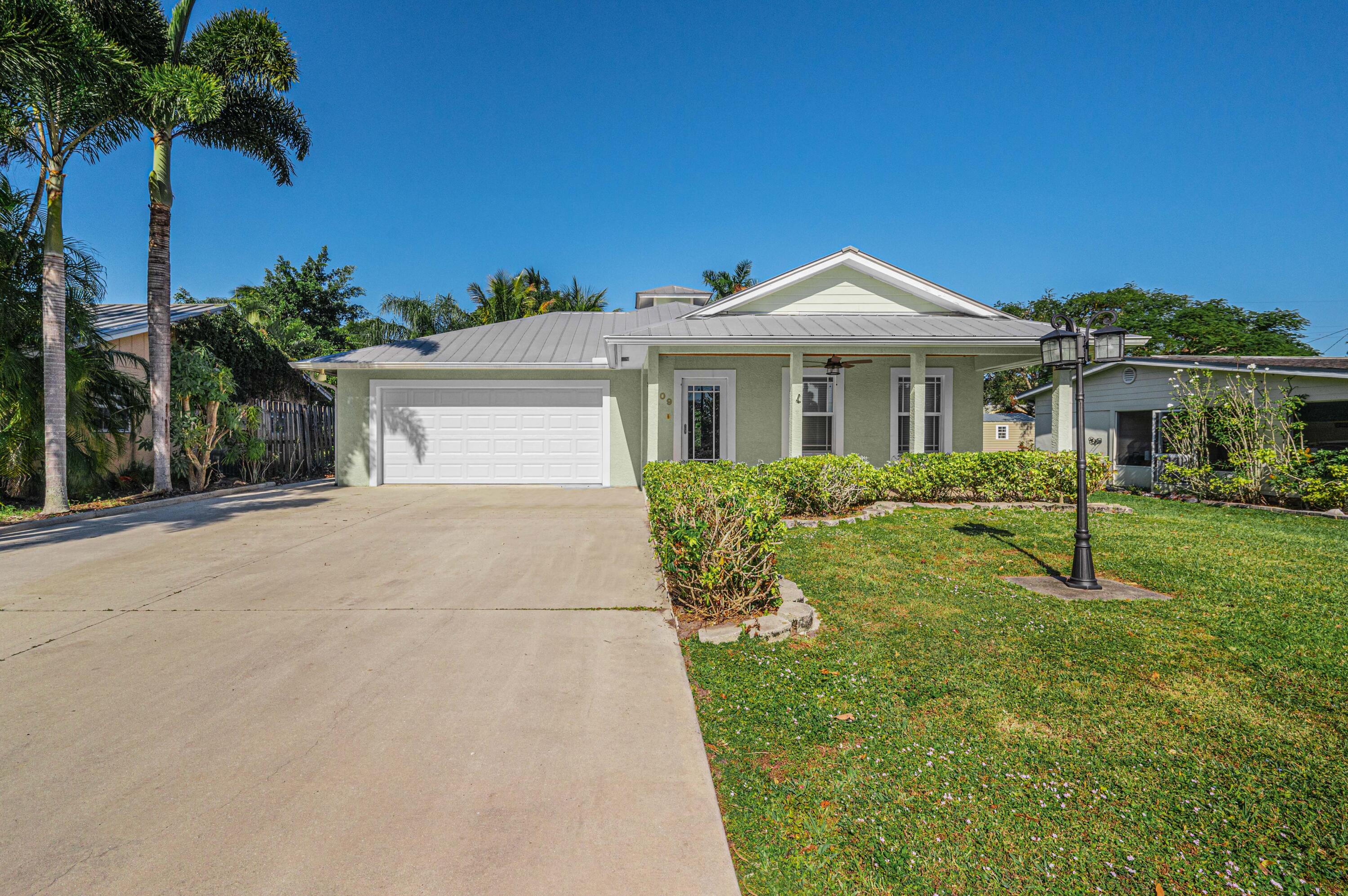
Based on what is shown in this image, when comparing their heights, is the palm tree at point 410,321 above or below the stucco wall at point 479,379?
above

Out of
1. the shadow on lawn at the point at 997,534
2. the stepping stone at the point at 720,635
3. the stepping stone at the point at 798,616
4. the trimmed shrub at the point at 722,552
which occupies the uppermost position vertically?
the trimmed shrub at the point at 722,552

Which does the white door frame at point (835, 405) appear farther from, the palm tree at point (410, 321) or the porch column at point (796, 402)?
the palm tree at point (410, 321)

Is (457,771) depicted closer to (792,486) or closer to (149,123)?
(792,486)

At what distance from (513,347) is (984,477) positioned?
10.00m

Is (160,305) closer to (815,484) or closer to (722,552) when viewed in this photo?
(815,484)

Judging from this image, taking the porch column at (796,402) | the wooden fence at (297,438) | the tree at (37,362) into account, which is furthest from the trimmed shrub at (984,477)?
the tree at (37,362)

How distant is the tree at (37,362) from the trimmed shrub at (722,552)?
10525mm

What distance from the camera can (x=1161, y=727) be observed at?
2.95 meters

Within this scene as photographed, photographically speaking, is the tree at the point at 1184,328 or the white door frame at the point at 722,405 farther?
the tree at the point at 1184,328

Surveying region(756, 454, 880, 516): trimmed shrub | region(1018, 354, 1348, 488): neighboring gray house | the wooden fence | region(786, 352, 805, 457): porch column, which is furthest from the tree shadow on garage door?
region(1018, 354, 1348, 488): neighboring gray house

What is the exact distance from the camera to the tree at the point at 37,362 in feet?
30.0

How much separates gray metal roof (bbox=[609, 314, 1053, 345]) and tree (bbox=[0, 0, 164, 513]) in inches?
321

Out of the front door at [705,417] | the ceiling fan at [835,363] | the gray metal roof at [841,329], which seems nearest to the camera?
the gray metal roof at [841,329]

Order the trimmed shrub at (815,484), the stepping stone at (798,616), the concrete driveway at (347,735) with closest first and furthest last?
the concrete driveway at (347,735) < the stepping stone at (798,616) < the trimmed shrub at (815,484)
